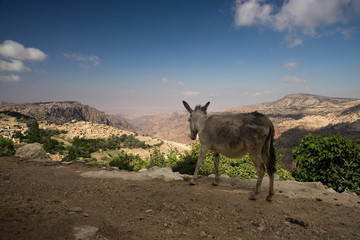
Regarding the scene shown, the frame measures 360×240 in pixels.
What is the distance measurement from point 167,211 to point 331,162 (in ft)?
23.6

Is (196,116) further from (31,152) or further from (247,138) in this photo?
(31,152)

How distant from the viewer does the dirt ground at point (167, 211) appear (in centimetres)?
353

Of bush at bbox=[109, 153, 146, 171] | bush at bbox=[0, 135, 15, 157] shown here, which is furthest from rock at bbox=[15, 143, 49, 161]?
bush at bbox=[109, 153, 146, 171]

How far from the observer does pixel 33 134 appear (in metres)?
48.2

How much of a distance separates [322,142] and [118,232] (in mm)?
8527

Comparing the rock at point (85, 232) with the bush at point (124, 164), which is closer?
the rock at point (85, 232)

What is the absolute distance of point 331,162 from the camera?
7312mm

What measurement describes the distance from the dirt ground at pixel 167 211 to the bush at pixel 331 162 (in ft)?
3.66

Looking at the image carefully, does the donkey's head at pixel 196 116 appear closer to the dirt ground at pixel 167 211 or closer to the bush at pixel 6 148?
the dirt ground at pixel 167 211

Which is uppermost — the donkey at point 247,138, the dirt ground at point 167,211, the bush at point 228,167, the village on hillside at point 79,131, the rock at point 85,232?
the donkey at point 247,138

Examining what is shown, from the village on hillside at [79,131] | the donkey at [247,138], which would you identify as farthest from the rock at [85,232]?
the village on hillside at [79,131]

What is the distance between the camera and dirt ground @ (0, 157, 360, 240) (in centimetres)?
353

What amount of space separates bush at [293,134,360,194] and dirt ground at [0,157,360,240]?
3.66 feet

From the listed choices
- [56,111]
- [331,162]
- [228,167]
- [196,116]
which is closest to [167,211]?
[196,116]
